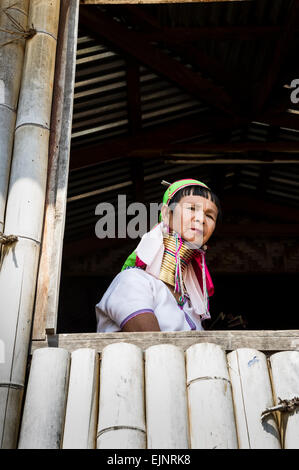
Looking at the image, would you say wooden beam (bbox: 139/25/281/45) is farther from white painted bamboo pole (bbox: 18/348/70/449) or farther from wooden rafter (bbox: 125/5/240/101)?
white painted bamboo pole (bbox: 18/348/70/449)

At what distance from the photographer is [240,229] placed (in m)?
10.7

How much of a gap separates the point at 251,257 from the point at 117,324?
23.6 ft

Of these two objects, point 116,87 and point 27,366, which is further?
point 116,87

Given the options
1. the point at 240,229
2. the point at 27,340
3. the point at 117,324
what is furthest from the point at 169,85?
the point at 27,340

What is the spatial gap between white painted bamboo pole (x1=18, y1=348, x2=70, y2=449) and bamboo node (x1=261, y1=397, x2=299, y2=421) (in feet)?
2.65

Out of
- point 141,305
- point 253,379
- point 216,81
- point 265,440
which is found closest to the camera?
point 265,440

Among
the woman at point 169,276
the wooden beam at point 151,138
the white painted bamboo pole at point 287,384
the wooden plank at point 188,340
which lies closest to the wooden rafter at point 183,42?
the wooden beam at point 151,138

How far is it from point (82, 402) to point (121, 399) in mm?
162

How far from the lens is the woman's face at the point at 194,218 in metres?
3.97

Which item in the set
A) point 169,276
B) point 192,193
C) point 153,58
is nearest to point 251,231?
point 153,58

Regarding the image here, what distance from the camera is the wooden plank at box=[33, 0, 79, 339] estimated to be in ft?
9.55

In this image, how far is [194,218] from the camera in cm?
401

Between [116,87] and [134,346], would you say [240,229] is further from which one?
[134,346]

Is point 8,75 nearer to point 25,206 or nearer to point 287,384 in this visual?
point 25,206
